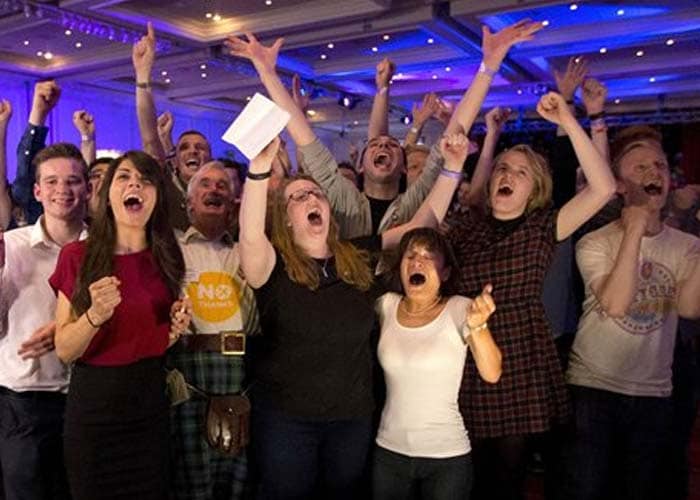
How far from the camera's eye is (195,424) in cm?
208

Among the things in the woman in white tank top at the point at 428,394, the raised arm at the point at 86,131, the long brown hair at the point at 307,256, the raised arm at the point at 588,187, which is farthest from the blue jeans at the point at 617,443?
the raised arm at the point at 86,131

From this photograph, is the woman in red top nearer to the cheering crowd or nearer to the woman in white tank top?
the cheering crowd

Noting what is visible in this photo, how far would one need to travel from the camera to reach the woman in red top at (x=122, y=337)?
176cm

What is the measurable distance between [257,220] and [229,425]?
0.64 meters

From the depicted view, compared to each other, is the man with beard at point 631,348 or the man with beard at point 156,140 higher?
the man with beard at point 156,140

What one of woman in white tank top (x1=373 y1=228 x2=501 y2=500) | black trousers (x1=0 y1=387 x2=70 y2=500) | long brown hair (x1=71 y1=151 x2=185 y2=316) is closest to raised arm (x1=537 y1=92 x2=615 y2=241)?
woman in white tank top (x1=373 y1=228 x2=501 y2=500)

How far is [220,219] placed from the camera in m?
2.32

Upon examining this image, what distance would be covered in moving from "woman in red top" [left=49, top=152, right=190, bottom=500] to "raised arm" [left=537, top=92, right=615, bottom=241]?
1.21 meters

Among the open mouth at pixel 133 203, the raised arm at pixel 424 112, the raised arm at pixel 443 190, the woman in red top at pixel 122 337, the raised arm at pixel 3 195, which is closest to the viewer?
the woman in red top at pixel 122 337

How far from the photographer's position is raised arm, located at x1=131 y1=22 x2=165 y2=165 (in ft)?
9.53

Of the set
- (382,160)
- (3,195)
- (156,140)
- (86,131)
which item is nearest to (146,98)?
(156,140)

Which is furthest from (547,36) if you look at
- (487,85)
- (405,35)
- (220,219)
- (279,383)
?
(279,383)

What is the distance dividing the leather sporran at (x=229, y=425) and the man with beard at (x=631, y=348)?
103 centimetres

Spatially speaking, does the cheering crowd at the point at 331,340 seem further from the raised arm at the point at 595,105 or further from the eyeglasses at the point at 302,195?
the raised arm at the point at 595,105
